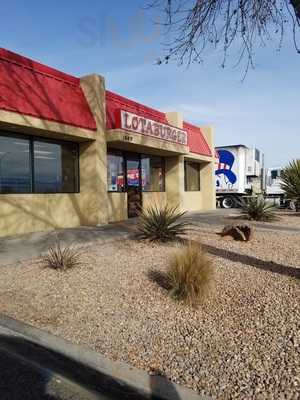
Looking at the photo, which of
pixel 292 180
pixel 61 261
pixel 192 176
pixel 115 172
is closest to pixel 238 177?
pixel 192 176

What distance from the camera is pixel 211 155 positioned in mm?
22438

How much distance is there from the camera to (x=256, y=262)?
6.99m

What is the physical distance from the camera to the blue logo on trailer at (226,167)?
2608 cm

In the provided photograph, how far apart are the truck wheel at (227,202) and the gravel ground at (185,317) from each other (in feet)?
61.8

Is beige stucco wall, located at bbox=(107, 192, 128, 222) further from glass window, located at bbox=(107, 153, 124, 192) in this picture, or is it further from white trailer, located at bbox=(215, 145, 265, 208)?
white trailer, located at bbox=(215, 145, 265, 208)

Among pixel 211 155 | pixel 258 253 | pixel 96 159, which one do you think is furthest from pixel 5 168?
pixel 211 155

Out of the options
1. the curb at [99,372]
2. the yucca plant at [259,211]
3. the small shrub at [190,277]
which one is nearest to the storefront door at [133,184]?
the yucca plant at [259,211]

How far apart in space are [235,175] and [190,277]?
2165 cm

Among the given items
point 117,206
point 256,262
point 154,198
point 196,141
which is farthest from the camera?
point 196,141

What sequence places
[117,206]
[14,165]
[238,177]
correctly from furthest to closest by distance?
[238,177] < [117,206] < [14,165]

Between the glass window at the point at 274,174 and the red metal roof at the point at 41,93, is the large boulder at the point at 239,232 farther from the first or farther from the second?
the glass window at the point at 274,174

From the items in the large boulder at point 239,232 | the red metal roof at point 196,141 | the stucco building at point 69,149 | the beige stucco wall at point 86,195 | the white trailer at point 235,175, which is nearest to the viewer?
the large boulder at point 239,232

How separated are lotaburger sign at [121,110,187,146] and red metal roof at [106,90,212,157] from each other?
15.0 inches

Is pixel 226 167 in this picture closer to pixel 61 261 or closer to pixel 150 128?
pixel 150 128
